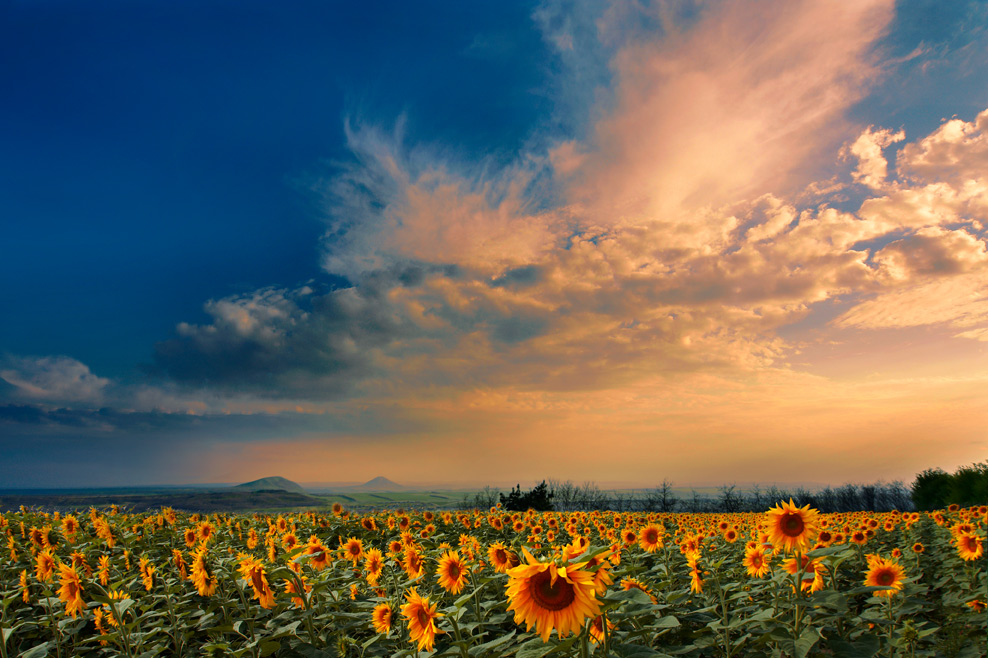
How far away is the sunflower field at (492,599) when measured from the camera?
3242mm

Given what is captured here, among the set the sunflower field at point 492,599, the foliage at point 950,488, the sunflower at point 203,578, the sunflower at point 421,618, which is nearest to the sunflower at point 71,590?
the sunflower field at point 492,599

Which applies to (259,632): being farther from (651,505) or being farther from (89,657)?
(651,505)

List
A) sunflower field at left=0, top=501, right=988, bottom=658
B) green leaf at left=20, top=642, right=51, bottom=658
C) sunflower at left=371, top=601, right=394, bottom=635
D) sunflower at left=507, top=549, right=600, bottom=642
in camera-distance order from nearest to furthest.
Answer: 1. sunflower at left=507, top=549, right=600, bottom=642
2. sunflower field at left=0, top=501, right=988, bottom=658
3. sunflower at left=371, top=601, right=394, bottom=635
4. green leaf at left=20, top=642, right=51, bottom=658

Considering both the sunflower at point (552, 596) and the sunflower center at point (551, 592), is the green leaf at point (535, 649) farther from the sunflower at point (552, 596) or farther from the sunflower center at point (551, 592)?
the sunflower center at point (551, 592)

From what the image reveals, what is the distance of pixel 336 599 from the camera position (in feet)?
18.7

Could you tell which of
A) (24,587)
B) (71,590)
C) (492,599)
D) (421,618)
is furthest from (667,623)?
(24,587)

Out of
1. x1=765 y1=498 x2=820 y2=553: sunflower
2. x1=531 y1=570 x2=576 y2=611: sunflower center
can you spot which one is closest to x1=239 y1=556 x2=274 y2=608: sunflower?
x1=531 y1=570 x2=576 y2=611: sunflower center

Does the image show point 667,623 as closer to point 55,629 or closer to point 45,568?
point 55,629

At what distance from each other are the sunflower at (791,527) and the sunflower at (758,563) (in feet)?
6.09

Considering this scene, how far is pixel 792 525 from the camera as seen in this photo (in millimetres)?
4688

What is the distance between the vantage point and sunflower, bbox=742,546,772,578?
6.33 meters

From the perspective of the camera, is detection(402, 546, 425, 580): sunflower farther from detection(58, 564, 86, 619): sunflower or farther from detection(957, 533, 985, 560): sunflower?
detection(957, 533, 985, 560): sunflower

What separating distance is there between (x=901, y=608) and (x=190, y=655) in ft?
26.5

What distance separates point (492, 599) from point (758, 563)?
11.8 ft
